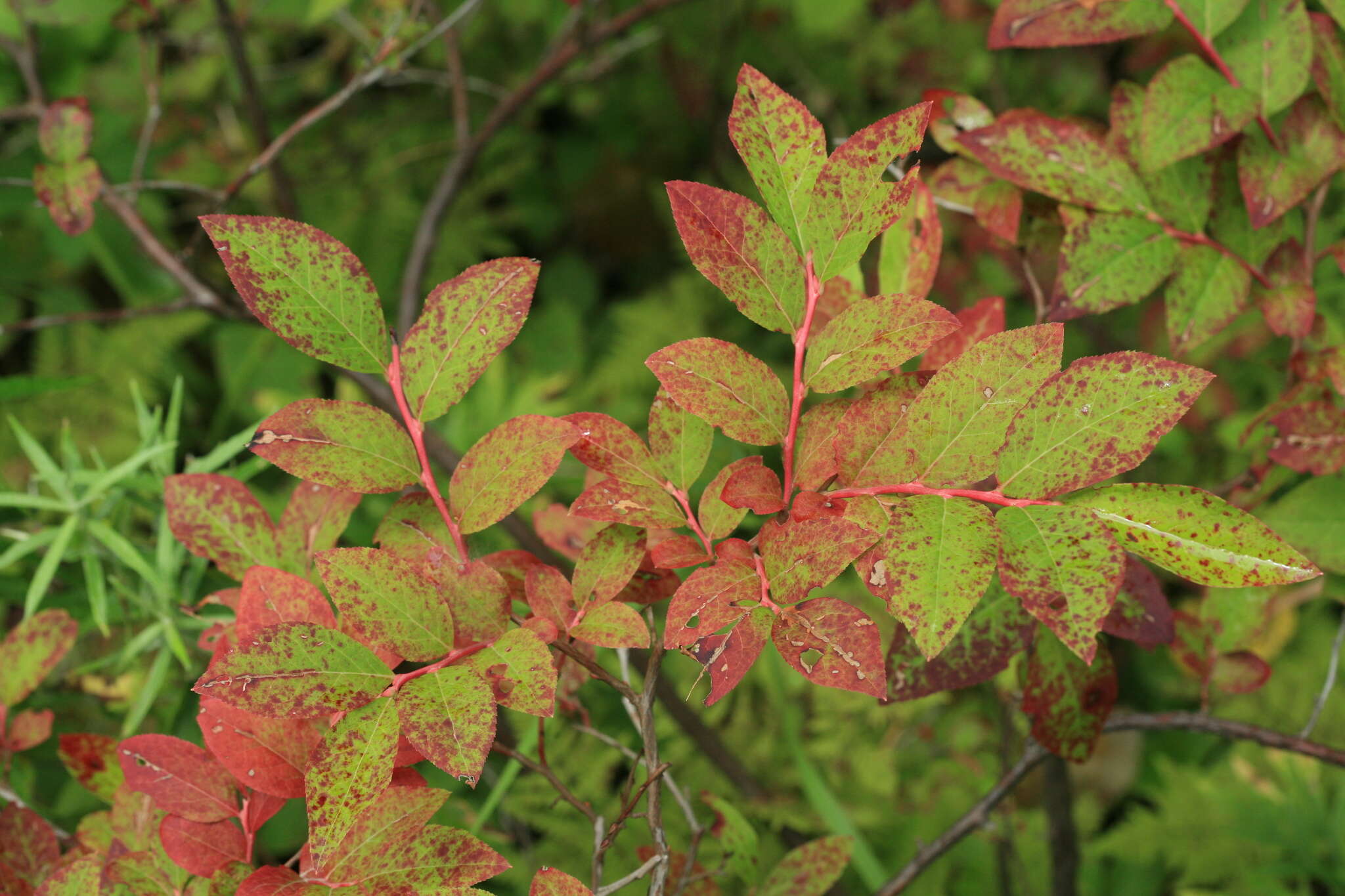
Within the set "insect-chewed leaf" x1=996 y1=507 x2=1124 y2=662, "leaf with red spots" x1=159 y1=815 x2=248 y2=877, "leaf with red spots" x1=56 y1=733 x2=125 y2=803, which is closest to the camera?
"insect-chewed leaf" x1=996 y1=507 x2=1124 y2=662

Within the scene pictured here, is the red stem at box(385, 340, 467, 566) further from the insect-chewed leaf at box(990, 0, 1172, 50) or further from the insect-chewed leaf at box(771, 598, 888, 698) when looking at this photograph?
the insect-chewed leaf at box(990, 0, 1172, 50)

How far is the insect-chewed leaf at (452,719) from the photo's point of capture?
0.36 metres

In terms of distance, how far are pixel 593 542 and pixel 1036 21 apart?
0.42 meters

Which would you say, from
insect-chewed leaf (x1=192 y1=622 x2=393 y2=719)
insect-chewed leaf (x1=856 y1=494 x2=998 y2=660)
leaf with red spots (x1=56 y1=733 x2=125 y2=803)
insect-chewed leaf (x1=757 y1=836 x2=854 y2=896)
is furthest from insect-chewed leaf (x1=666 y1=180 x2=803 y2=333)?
leaf with red spots (x1=56 y1=733 x2=125 y2=803)

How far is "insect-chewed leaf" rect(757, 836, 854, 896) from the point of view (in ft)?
1.89

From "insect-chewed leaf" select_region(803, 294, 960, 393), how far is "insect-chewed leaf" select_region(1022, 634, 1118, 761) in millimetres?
259

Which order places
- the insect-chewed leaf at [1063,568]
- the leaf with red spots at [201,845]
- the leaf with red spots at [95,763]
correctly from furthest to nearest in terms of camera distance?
the leaf with red spots at [95,763] < the leaf with red spots at [201,845] < the insect-chewed leaf at [1063,568]

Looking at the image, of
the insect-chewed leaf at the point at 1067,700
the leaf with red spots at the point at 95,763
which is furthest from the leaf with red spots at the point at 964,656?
the leaf with red spots at the point at 95,763

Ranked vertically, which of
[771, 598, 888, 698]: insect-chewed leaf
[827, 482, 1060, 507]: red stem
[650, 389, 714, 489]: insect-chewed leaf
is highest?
[650, 389, 714, 489]: insect-chewed leaf

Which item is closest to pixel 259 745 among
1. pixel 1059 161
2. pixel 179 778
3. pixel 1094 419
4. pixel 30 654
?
pixel 179 778

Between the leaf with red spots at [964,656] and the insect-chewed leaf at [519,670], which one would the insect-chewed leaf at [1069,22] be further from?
the insect-chewed leaf at [519,670]

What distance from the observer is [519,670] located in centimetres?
39

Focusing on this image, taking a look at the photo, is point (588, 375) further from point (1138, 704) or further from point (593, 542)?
point (593, 542)

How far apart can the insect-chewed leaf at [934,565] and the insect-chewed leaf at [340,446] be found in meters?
0.22
